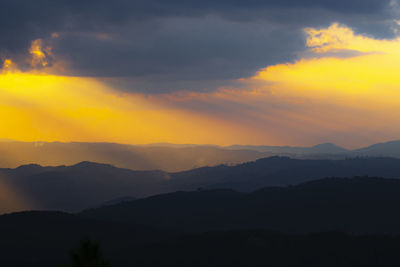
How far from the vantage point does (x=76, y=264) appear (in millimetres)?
59125

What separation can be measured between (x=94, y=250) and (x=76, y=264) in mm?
2515

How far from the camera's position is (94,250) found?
60.0 meters
